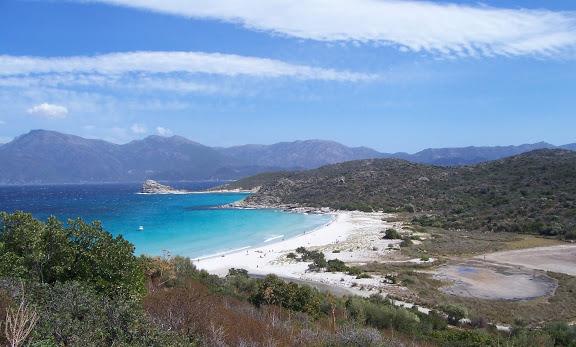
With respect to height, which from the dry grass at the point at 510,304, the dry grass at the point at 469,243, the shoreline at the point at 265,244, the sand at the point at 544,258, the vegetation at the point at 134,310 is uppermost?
the vegetation at the point at 134,310

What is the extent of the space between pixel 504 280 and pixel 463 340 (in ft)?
56.1

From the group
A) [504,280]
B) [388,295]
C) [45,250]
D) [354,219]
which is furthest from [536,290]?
[354,219]

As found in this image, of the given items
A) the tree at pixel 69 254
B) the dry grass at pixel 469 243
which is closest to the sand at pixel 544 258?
the dry grass at pixel 469 243

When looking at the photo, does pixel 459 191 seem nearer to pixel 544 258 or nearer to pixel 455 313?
pixel 544 258

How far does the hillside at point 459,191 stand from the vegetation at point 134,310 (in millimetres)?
39229

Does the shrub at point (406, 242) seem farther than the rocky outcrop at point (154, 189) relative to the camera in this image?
No

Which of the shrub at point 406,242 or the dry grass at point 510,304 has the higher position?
the dry grass at point 510,304

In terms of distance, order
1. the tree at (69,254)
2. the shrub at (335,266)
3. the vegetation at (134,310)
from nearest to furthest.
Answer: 1. the vegetation at (134,310)
2. the tree at (69,254)
3. the shrub at (335,266)

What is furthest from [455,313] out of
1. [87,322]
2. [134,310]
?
Result: [87,322]

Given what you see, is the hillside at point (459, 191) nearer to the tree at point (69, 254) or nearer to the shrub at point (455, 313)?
the shrub at point (455, 313)

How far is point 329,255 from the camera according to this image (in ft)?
131

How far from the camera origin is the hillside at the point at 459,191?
56.5m

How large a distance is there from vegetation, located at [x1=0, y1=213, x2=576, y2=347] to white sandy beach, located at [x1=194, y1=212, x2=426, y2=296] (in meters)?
9.14

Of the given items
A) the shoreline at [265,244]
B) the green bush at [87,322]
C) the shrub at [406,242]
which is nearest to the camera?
the green bush at [87,322]
